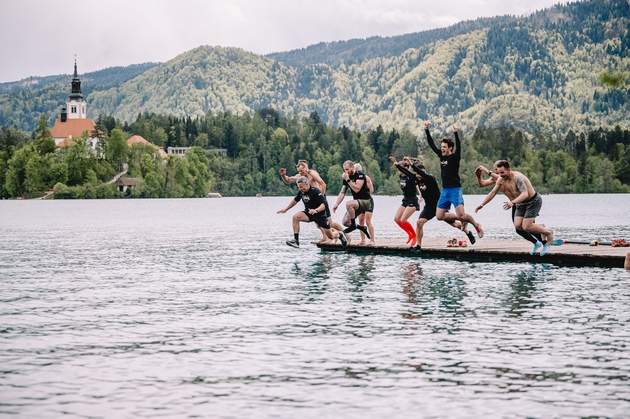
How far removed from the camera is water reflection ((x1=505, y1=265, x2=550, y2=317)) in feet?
60.8

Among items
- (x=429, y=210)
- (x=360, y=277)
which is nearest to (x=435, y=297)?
(x=360, y=277)

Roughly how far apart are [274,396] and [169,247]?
98.6 feet

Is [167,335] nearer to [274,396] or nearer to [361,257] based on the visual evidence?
[274,396]

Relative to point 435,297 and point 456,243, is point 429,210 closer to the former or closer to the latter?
point 456,243

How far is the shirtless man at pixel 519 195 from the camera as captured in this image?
77.3 ft

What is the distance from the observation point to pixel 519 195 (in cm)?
2394

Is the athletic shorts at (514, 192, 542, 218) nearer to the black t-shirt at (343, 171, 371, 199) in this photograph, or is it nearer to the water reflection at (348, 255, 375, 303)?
the water reflection at (348, 255, 375, 303)

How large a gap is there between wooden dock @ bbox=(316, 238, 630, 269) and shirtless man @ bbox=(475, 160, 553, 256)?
1290 mm

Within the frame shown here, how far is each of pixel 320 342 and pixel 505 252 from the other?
1283 cm

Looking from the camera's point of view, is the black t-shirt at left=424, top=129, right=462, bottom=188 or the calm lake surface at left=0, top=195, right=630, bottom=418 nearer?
the calm lake surface at left=0, top=195, right=630, bottom=418

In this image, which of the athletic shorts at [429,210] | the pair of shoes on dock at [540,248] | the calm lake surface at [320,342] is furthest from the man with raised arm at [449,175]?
the pair of shoes on dock at [540,248]

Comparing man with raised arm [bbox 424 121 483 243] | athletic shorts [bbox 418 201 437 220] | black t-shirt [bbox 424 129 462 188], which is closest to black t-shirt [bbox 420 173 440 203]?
athletic shorts [bbox 418 201 437 220]

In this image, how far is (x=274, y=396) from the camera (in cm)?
1130

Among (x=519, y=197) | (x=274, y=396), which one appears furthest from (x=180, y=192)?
(x=274, y=396)
